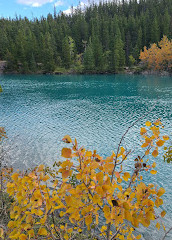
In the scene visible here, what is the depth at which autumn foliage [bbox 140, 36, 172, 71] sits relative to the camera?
73.4m

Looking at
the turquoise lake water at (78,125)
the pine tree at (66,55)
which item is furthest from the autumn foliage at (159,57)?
the turquoise lake water at (78,125)

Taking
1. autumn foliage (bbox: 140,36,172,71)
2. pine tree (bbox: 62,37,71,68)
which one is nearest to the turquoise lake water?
autumn foliage (bbox: 140,36,172,71)

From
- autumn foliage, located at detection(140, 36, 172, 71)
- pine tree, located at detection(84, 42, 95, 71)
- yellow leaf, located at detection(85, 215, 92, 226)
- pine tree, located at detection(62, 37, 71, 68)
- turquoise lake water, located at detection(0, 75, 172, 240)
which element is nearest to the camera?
yellow leaf, located at detection(85, 215, 92, 226)

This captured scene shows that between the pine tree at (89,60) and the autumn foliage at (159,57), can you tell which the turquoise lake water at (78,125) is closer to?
the autumn foliage at (159,57)

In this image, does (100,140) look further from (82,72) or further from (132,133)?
(82,72)

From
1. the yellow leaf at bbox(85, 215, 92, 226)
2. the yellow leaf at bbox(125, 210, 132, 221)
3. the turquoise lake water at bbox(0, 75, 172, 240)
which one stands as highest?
the yellow leaf at bbox(125, 210, 132, 221)

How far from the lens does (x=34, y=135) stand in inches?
764

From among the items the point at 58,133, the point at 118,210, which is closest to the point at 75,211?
the point at 118,210

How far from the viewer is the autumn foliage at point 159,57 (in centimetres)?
7344

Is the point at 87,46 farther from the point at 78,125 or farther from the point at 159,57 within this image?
the point at 78,125

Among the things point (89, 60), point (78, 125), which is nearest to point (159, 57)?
point (89, 60)

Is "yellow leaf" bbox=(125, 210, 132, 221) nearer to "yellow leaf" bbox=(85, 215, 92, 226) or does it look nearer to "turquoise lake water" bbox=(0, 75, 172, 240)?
"yellow leaf" bbox=(85, 215, 92, 226)

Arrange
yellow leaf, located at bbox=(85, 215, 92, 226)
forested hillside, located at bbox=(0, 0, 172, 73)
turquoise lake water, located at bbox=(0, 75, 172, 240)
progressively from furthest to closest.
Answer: forested hillside, located at bbox=(0, 0, 172, 73) → turquoise lake water, located at bbox=(0, 75, 172, 240) → yellow leaf, located at bbox=(85, 215, 92, 226)

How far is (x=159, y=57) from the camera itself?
2960 inches
